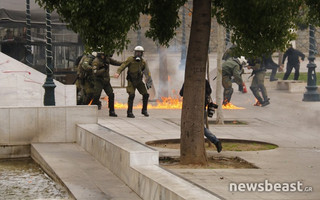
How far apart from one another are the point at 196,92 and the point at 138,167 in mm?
2752

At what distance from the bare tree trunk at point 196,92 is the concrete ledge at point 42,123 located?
9.98 feet

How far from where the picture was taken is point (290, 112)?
75.9ft

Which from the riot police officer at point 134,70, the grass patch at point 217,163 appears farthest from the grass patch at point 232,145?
the riot police officer at point 134,70

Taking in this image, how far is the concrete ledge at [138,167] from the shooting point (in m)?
7.73

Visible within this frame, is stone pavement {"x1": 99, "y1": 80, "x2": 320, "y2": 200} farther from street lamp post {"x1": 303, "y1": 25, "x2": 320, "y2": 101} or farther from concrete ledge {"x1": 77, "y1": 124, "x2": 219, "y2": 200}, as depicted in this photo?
concrete ledge {"x1": 77, "y1": 124, "x2": 219, "y2": 200}

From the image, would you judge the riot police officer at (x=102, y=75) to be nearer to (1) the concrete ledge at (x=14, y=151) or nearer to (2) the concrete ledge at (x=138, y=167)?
(1) the concrete ledge at (x=14, y=151)

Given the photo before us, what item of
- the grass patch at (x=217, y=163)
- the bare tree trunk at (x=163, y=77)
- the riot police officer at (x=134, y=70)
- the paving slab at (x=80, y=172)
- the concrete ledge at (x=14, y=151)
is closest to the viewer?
the paving slab at (x=80, y=172)

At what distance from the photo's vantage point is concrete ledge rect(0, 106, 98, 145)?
14.3m

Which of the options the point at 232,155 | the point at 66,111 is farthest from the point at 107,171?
the point at 66,111

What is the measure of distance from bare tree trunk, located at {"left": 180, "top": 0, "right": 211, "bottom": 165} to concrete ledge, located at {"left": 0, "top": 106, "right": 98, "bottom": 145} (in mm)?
3043

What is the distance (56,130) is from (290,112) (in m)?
10.4

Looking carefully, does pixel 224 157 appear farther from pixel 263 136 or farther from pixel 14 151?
pixel 14 151

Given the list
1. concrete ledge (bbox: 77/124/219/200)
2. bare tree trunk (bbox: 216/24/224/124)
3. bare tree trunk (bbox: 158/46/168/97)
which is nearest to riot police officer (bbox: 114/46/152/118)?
bare tree trunk (bbox: 216/24/224/124)

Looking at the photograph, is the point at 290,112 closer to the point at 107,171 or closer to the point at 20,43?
the point at 20,43
